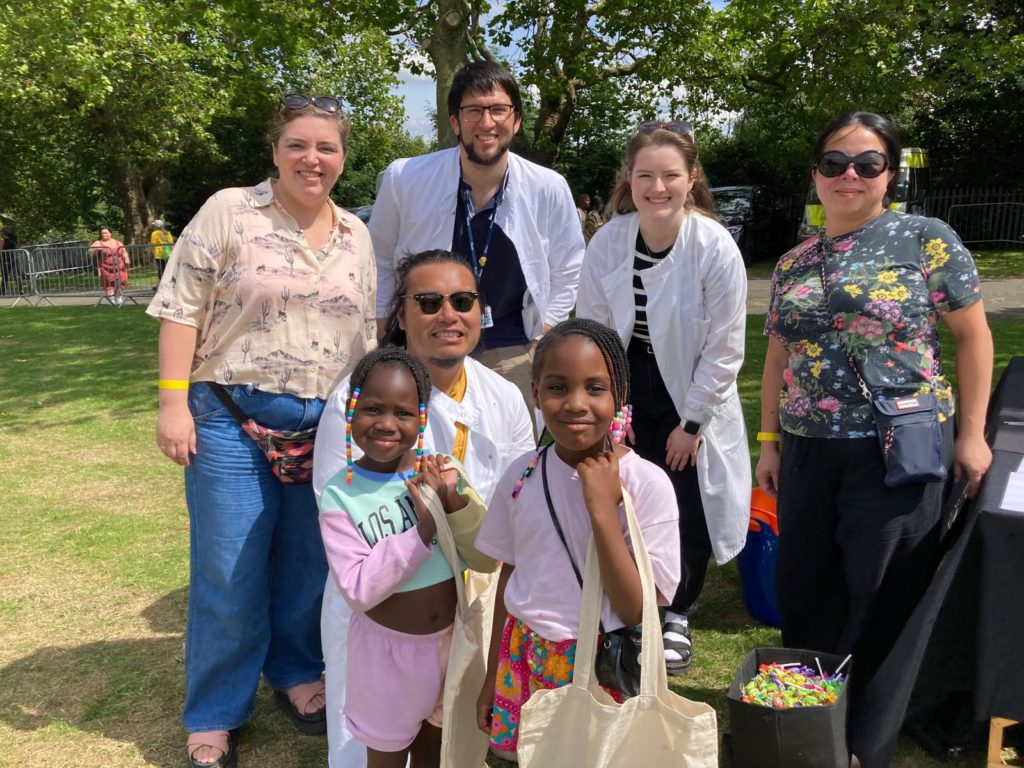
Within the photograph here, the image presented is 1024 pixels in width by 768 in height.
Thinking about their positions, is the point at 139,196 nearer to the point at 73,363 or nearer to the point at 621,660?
the point at 73,363

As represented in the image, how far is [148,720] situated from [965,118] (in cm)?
2552

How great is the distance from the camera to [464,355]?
9.08 feet

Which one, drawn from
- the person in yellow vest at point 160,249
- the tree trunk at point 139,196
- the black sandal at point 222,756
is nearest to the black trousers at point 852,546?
the black sandal at point 222,756

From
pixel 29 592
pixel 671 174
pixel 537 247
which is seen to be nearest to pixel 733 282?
pixel 671 174

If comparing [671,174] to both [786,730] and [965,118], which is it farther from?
[965,118]

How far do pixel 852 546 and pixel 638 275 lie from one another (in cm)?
134

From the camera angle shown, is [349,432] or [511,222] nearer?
[349,432]

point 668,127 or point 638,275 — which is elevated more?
point 668,127

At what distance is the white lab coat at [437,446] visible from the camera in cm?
266

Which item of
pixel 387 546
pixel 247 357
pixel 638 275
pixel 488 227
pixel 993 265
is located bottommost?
pixel 387 546

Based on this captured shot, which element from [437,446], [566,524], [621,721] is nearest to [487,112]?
[437,446]

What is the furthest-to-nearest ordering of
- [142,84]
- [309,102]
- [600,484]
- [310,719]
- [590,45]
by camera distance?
[142,84] < [590,45] < [310,719] < [309,102] < [600,484]

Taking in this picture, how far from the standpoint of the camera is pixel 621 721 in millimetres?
1963

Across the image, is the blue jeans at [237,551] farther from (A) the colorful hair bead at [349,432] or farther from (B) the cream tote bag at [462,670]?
(B) the cream tote bag at [462,670]
